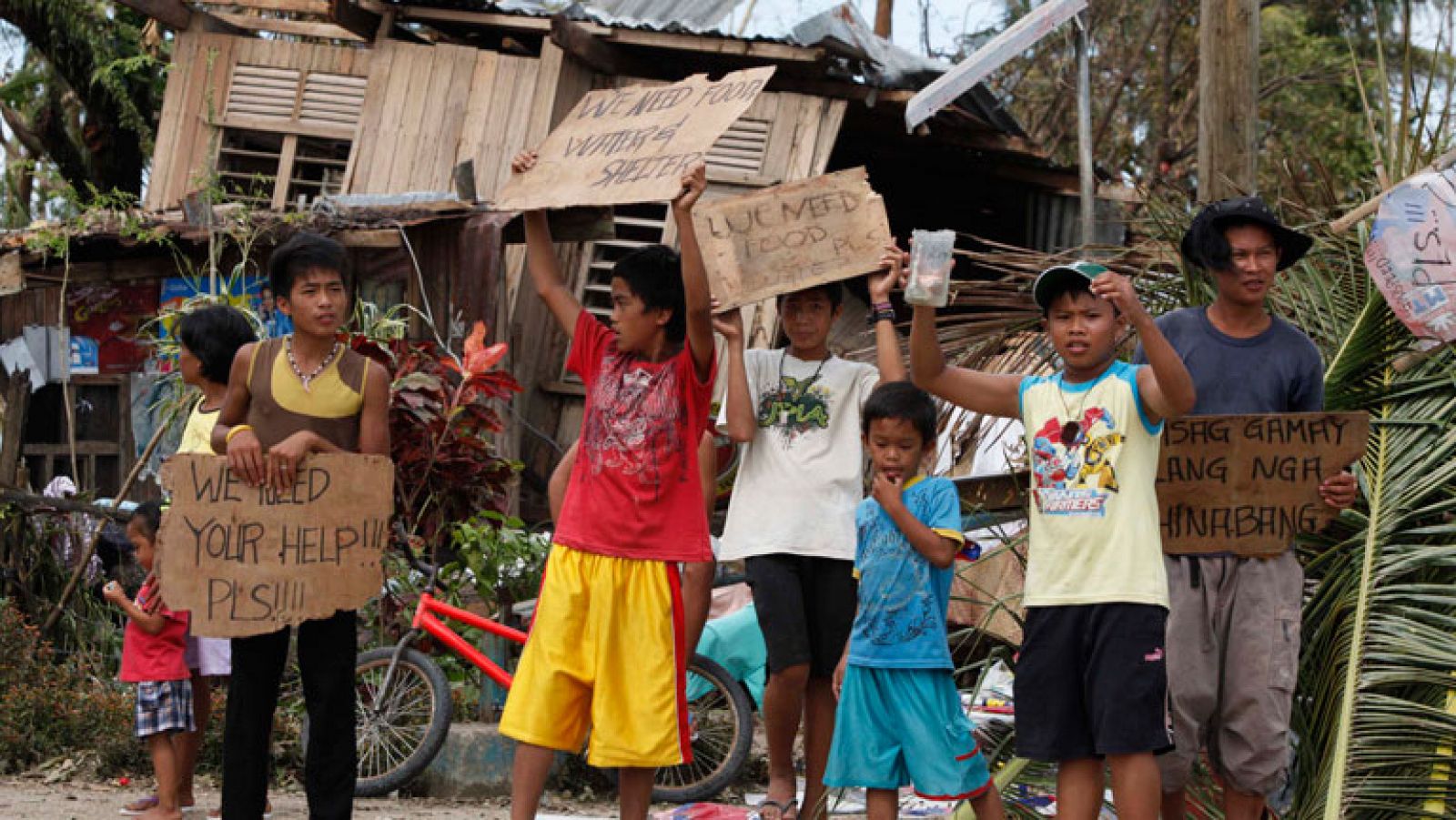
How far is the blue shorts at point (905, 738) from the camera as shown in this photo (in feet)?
14.3

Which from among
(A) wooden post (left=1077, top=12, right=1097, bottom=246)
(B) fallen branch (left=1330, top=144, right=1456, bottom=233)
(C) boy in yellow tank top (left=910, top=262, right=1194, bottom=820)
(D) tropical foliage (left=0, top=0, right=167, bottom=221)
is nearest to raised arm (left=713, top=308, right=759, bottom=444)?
(C) boy in yellow tank top (left=910, top=262, right=1194, bottom=820)

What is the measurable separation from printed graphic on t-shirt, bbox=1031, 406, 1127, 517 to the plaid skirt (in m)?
3.08

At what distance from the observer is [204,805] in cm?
600

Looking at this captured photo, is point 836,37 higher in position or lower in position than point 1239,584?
higher

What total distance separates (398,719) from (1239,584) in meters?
3.37

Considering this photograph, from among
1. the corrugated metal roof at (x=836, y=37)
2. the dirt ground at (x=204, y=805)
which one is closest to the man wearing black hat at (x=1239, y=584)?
the dirt ground at (x=204, y=805)

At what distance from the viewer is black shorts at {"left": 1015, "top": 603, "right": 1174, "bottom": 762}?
151 inches

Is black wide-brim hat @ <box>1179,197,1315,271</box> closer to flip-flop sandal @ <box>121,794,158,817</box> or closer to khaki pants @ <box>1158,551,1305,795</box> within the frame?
khaki pants @ <box>1158,551,1305,795</box>

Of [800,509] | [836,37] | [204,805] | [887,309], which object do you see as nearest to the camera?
[887,309]

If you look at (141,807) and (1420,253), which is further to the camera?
(141,807)

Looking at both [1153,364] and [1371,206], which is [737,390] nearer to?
[1153,364]

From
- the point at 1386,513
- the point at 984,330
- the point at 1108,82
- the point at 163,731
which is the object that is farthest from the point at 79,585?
the point at 1108,82

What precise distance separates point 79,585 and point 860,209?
4.60 metres

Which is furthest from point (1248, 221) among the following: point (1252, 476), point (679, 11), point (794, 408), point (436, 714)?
point (679, 11)
